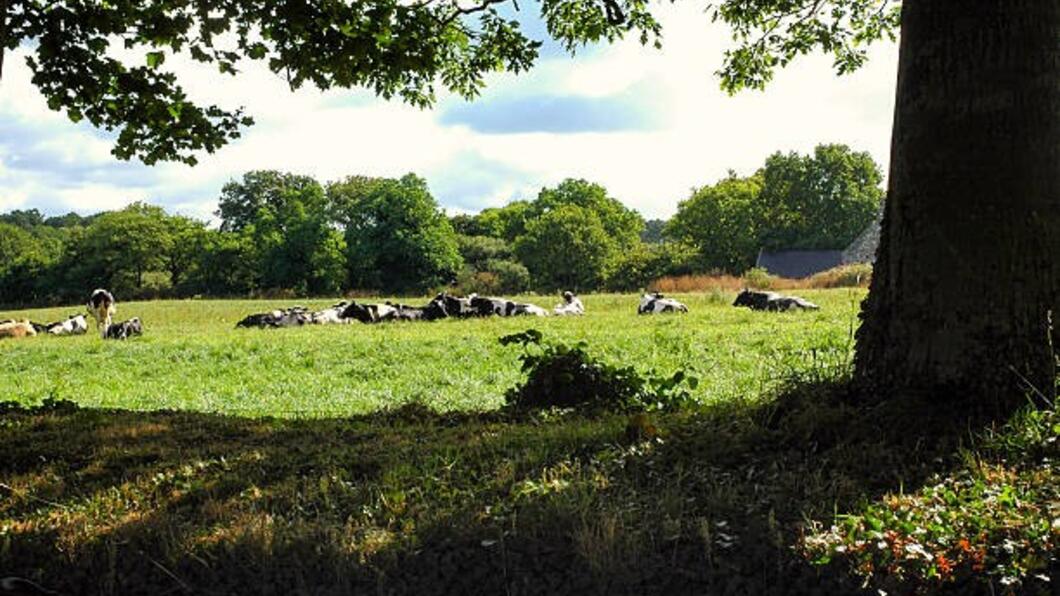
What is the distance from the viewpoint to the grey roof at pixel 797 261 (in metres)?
94.6

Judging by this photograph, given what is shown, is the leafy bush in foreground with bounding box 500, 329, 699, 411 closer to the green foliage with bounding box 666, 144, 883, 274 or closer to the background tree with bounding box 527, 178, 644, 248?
the green foliage with bounding box 666, 144, 883, 274

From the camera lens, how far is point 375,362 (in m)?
17.0

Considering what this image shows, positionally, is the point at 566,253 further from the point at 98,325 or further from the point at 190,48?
the point at 190,48

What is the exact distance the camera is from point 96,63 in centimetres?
948

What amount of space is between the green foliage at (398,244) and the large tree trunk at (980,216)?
2973 inches

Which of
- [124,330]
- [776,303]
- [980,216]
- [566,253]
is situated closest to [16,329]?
[124,330]

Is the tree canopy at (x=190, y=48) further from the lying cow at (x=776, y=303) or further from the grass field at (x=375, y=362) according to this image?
the lying cow at (x=776, y=303)

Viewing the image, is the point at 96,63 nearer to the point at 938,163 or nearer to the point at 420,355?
the point at 938,163

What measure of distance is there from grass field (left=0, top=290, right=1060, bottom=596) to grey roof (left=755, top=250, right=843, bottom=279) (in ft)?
297

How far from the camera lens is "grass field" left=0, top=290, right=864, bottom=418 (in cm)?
1252

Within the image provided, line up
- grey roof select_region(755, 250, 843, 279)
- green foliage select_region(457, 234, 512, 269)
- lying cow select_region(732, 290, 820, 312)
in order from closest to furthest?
1. lying cow select_region(732, 290, 820, 312)
2. grey roof select_region(755, 250, 843, 279)
3. green foliage select_region(457, 234, 512, 269)

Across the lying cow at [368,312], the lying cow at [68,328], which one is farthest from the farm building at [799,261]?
the lying cow at [68,328]

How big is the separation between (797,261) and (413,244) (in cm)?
4061

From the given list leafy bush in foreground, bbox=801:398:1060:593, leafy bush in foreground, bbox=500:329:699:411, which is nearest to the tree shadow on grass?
leafy bush in foreground, bbox=801:398:1060:593
